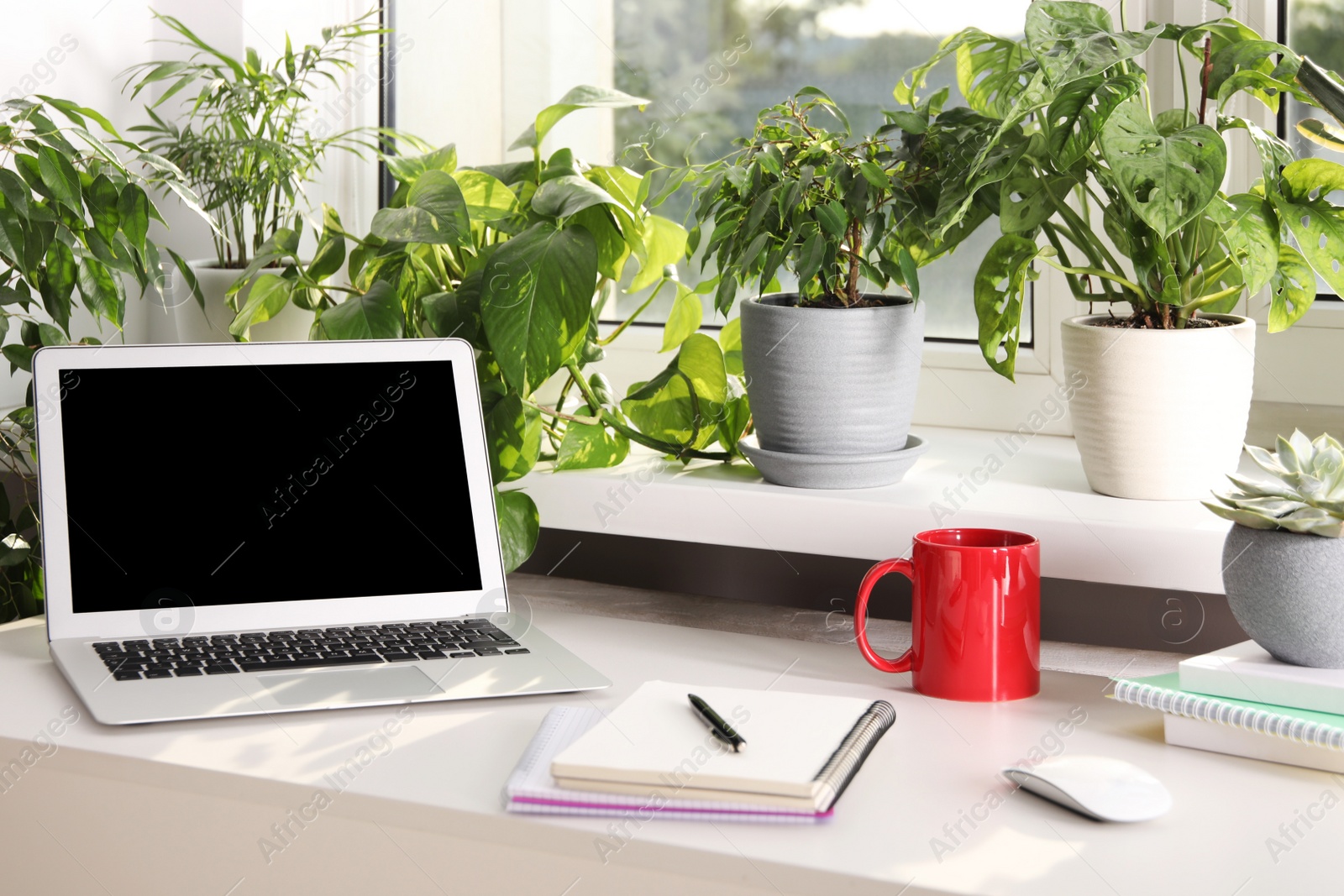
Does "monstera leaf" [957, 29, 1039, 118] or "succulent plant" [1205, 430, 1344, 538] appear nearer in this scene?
"succulent plant" [1205, 430, 1344, 538]

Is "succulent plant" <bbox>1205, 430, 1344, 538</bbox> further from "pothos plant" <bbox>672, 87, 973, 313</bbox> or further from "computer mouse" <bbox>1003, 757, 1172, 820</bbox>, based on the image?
"pothos plant" <bbox>672, 87, 973, 313</bbox>

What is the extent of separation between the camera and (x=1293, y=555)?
0.78 m

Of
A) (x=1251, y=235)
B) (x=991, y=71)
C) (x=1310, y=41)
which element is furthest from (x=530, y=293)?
(x=1310, y=41)

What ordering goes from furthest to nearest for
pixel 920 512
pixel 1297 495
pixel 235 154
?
pixel 235 154, pixel 920 512, pixel 1297 495

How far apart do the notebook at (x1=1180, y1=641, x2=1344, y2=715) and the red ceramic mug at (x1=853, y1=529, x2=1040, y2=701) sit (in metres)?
0.13

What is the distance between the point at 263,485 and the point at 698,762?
20.4 inches

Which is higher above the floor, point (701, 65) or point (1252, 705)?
point (701, 65)

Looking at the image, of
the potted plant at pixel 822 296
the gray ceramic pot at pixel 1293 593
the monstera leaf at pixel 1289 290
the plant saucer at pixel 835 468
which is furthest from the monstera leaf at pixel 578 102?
the gray ceramic pot at pixel 1293 593

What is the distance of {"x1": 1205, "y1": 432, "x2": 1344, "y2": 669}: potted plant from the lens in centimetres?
77

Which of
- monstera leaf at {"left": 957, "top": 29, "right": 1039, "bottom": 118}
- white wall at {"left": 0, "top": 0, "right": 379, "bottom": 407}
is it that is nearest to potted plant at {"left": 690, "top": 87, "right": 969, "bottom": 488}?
monstera leaf at {"left": 957, "top": 29, "right": 1039, "bottom": 118}

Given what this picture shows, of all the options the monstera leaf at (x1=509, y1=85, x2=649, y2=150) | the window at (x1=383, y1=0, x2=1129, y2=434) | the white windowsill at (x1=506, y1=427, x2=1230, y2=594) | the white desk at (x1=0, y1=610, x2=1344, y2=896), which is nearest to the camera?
the white desk at (x1=0, y1=610, x2=1344, y2=896)

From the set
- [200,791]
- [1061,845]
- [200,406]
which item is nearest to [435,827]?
[200,791]

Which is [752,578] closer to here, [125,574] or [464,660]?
[464,660]

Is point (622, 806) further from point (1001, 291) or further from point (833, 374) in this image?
point (1001, 291)
